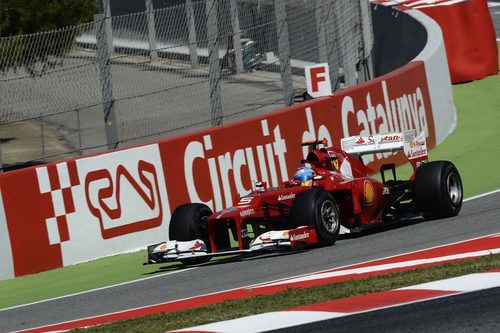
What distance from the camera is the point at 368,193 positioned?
40.8ft

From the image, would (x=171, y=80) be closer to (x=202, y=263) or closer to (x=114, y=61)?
(x=114, y=61)

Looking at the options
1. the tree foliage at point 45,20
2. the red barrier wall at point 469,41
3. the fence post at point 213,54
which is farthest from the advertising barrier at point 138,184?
the red barrier wall at point 469,41

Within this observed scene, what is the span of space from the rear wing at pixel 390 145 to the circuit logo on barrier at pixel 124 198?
2246mm

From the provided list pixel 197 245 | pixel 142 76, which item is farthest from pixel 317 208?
pixel 142 76

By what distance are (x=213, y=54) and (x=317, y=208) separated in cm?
404

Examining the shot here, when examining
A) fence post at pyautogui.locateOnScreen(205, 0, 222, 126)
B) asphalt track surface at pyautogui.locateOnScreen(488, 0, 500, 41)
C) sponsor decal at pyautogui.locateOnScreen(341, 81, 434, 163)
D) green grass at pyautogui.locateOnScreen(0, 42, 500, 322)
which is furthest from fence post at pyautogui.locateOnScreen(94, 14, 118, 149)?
asphalt track surface at pyautogui.locateOnScreen(488, 0, 500, 41)

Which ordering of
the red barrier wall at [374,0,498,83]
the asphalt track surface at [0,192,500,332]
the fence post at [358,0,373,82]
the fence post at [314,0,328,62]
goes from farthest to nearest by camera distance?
the red barrier wall at [374,0,498,83] < the fence post at [358,0,373,82] < the fence post at [314,0,328,62] < the asphalt track surface at [0,192,500,332]

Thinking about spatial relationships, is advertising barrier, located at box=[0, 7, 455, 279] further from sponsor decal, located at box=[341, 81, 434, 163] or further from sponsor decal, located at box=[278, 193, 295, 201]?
sponsor decal, located at box=[278, 193, 295, 201]

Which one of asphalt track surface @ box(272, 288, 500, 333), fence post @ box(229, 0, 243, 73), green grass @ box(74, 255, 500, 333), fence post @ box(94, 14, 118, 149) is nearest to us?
asphalt track surface @ box(272, 288, 500, 333)

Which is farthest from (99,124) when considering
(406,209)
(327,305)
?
(327,305)

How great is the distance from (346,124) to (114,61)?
439 centimetres

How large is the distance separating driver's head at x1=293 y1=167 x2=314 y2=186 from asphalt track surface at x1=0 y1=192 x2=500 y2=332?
0.70 metres

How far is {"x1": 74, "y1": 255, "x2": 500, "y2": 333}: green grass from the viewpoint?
846cm

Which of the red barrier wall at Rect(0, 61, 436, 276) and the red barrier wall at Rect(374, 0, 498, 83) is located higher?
the red barrier wall at Rect(374, 0, 498, 83)
